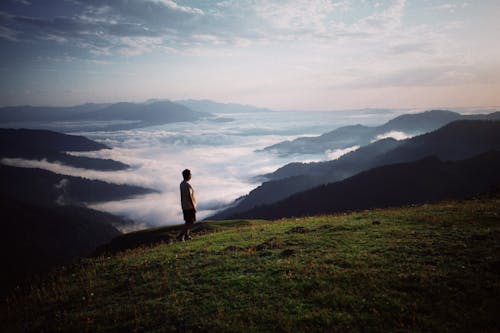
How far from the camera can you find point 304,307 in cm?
927

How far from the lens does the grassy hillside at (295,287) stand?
8.51 meters

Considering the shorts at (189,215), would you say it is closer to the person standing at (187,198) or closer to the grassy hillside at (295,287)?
the person standing at (187,198)

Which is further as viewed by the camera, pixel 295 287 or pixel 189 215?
pixel 189 215

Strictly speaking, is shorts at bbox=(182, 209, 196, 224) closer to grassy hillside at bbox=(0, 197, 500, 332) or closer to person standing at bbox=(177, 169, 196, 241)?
person standing at bbox=(177, 169, 196, 241)

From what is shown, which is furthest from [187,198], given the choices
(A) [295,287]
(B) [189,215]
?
(A) [295,287]

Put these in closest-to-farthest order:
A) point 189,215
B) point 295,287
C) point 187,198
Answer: point 295,287
point 187,198
point 189,215

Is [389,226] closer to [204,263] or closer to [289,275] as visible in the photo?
[289,275]

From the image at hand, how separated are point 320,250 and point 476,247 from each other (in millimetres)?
6872

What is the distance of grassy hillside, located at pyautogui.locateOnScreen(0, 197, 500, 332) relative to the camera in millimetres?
8508

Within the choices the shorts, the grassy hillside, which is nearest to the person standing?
the shorts

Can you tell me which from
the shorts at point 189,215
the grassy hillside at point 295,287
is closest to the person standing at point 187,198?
the shorts at point 189,215

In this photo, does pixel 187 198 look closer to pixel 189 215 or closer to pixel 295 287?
pixel 189 215

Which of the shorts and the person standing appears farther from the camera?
the shorts

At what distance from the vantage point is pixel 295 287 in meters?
10.5
